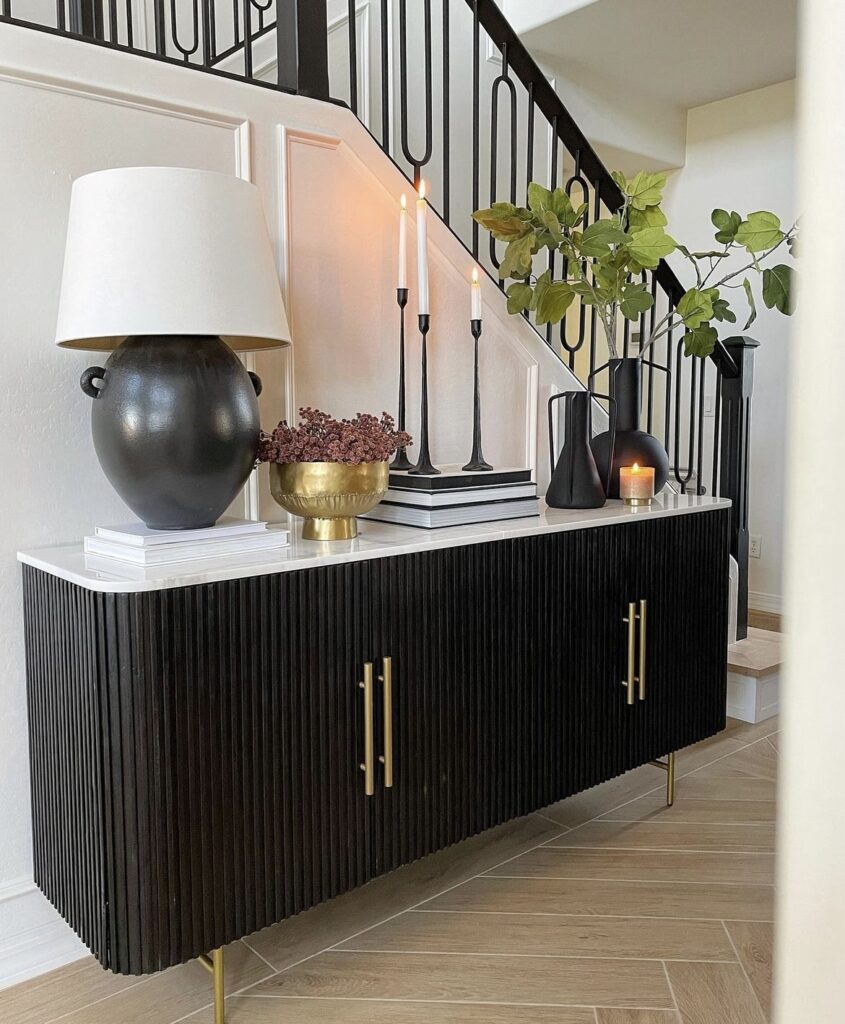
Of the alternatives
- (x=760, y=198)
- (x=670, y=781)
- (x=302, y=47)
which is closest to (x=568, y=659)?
(x=670, y=781)

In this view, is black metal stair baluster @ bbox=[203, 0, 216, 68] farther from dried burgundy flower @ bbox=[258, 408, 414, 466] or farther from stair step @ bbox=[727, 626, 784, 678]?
stair step @ bbox=[727, 626, 784, 678]

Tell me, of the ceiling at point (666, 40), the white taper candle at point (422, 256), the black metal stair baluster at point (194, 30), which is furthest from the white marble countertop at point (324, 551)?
the ceiling at point (666, 40)

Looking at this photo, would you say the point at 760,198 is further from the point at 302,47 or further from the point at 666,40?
the point at 302,47

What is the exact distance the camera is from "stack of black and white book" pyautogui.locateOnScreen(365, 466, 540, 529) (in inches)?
74.2

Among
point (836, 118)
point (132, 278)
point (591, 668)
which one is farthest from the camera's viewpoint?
point (591, 668)

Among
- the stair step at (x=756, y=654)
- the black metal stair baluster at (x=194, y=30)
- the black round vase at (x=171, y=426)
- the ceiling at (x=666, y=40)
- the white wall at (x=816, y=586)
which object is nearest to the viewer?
the white wall at (x=816, y=586)

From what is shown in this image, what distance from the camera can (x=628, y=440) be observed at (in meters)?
2.50

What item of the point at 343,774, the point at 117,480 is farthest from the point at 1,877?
the point at 117,480

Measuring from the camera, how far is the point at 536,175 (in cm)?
393

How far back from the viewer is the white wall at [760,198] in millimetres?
4562

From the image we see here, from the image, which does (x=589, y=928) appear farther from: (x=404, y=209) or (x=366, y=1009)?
(x=404, y=209)

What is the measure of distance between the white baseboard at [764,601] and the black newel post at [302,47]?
362 cm

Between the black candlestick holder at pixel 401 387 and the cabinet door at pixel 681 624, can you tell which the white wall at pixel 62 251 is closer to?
the black candlestick holder at pixel 401 387

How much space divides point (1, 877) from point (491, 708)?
3.18ft
